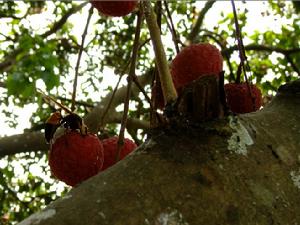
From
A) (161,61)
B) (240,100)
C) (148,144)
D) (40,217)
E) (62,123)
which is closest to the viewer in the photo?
(40,217)

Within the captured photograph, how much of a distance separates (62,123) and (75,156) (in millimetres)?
81

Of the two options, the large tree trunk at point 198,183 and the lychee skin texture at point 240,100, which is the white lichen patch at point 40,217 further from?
the lychee skin texture at point 240,100

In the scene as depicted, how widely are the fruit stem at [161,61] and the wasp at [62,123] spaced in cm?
22

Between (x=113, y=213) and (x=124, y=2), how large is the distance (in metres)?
0.76

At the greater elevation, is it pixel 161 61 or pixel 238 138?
pixel 161 61

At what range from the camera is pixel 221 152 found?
70 centimetres

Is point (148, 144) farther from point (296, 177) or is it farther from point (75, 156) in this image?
point (75, 156)

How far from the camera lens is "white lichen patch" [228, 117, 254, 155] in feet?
2.37

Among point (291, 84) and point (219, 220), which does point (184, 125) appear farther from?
point (291, 84)

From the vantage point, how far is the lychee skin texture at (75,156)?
1.06 metres

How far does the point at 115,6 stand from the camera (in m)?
1.21

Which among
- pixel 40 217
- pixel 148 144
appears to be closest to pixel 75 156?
pixel 148 144

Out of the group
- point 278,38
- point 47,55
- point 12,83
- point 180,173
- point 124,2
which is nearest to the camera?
point 180,173

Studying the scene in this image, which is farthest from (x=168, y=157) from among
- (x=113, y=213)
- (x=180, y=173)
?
(x=113, y=213)
